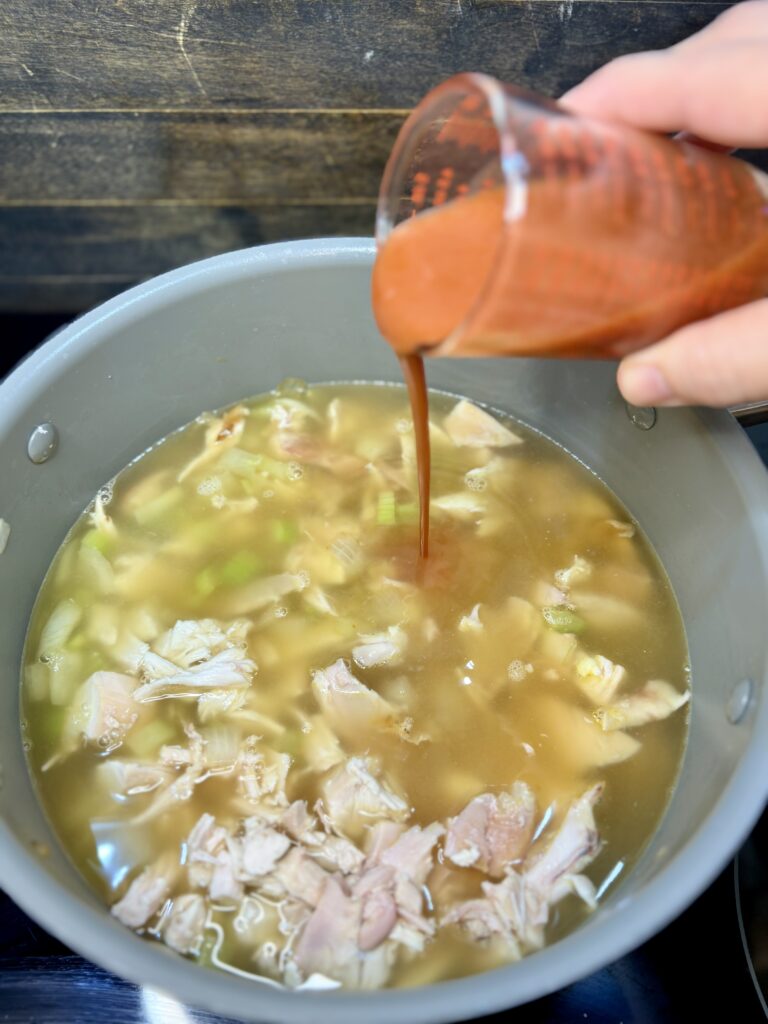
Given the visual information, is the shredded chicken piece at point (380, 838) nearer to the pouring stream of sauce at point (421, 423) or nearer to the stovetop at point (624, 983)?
the stovetop at point (624, 983)

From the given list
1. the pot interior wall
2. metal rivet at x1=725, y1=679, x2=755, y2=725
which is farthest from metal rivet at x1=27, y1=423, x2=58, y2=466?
metal rivet at x1=725, y1=679, x2=755, y2=725

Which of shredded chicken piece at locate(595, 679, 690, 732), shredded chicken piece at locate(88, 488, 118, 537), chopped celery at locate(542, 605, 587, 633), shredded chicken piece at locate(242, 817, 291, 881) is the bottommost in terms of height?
shredded chicken piece at locate(242, 817, 291, 881)

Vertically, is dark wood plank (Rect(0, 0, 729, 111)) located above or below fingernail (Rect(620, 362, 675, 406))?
above

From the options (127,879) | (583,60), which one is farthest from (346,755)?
(583,60)

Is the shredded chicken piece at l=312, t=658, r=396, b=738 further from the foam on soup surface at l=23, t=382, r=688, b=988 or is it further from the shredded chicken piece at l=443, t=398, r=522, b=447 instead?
the shredded chicken piece at l=443, t=398, r=522, b=447

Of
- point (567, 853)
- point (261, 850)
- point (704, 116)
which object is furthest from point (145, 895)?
point (704, 116)

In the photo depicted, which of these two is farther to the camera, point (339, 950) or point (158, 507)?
point (158, 507)

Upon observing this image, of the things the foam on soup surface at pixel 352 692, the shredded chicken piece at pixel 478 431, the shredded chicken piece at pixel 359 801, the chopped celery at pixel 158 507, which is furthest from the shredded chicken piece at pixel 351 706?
the shredded chicken piece at pixel 478 431

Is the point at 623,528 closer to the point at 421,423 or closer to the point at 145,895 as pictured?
the point at 421,423
